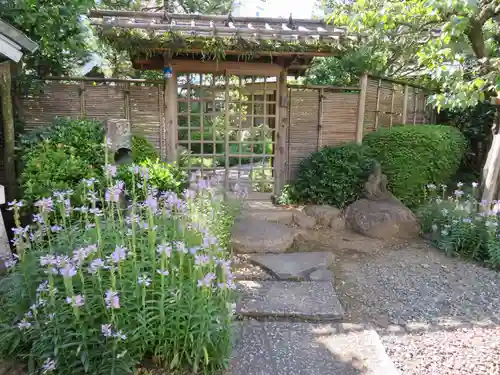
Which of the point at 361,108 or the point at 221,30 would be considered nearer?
the point at 221,30

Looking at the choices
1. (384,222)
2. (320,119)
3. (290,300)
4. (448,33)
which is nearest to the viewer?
(290,300)

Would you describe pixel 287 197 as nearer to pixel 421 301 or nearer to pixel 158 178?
pixel 158 178

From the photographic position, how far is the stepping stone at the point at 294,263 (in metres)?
4.15

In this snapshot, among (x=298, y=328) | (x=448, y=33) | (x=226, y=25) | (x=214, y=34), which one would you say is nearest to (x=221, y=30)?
(x=214, y=34)

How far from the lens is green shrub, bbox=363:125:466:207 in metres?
6.64

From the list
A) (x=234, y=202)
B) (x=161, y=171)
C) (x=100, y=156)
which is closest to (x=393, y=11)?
(x=234, y=202)

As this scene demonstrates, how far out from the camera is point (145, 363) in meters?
2.39

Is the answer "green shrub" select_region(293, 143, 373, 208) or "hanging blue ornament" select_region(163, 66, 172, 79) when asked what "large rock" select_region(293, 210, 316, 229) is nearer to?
"green shrub" select_region(293, 143, 373, 208)

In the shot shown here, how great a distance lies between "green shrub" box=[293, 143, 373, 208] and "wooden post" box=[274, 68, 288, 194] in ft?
1.19

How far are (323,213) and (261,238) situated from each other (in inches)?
59.6

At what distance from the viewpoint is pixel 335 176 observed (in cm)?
639

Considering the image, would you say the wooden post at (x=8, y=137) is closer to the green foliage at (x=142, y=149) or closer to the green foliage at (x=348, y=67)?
the green foliage at (x=142, y=149)

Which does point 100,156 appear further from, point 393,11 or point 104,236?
point 393,11

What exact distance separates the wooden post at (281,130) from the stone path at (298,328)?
233 cm
